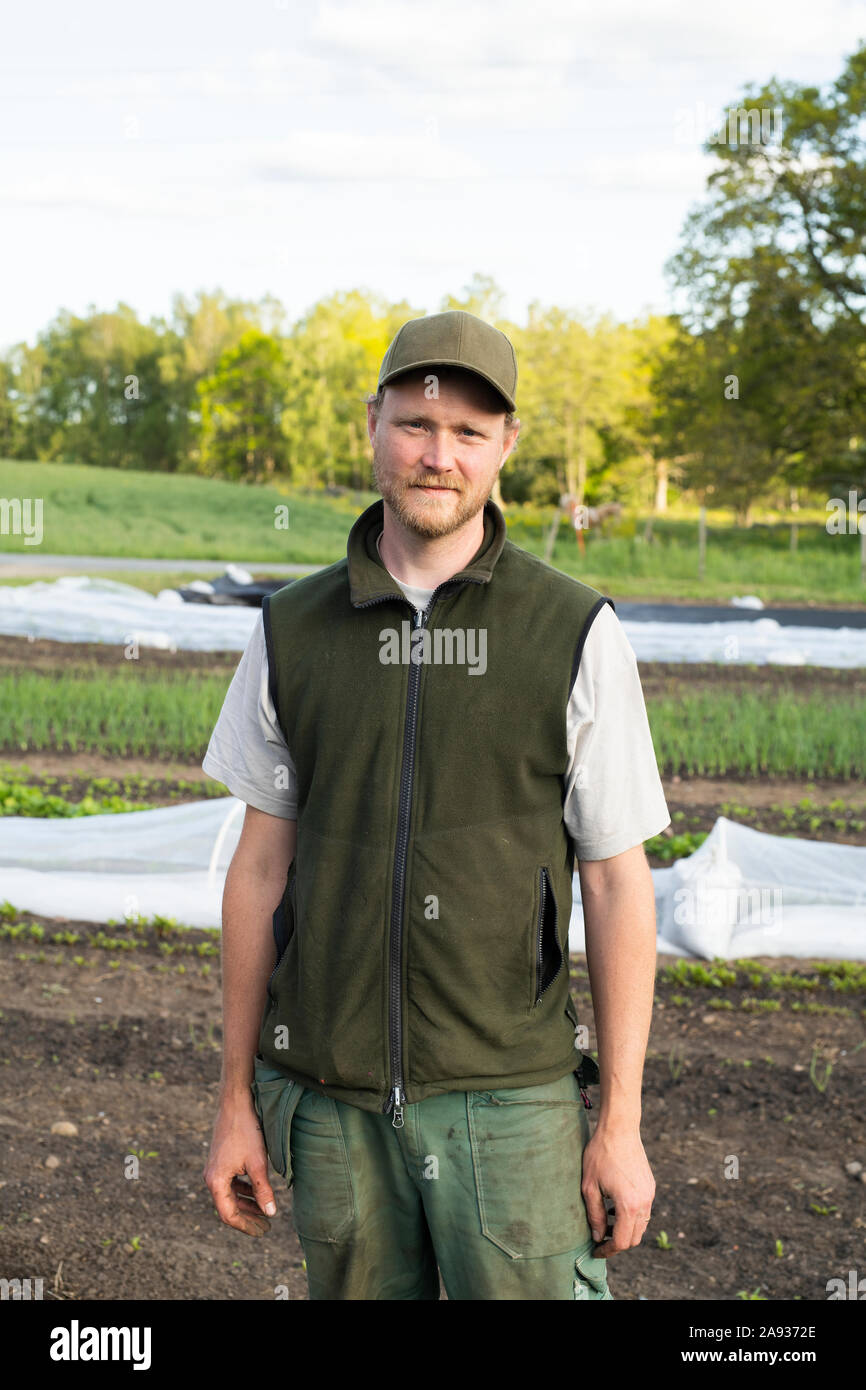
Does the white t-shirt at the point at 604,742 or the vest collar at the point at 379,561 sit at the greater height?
the vest collar at the point at 379,561

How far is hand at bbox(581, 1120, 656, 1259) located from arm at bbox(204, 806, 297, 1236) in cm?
41

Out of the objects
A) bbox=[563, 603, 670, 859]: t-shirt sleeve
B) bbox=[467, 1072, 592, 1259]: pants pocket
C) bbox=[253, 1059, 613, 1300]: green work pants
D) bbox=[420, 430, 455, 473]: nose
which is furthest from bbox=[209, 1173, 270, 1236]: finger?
bbox=[420, 430, 455, 473]: nose

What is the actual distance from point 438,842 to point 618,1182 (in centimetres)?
46

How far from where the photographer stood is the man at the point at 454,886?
1.51m

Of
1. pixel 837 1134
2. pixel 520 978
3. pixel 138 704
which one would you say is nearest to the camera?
pixel 520 978

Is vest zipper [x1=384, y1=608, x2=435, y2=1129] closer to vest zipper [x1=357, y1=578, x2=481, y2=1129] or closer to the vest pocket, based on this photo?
vest zipper [x1=357, y1=578, x2=481, y2=1129]

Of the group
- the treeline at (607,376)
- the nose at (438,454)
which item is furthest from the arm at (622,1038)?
the treeline at (607,376)

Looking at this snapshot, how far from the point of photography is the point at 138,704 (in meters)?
7.95

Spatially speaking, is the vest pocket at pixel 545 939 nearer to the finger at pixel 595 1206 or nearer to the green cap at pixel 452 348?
the finger at pixel 595 1206

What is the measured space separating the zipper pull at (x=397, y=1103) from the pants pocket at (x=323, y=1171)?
0.27ft

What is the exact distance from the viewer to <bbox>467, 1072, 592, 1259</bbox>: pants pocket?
59.5 inches
